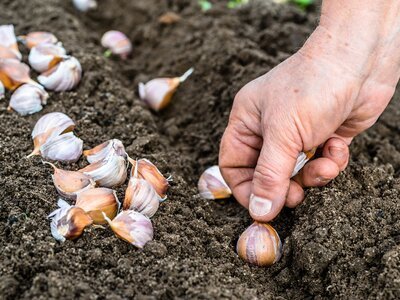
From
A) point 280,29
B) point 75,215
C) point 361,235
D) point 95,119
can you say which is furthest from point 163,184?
point 280,29

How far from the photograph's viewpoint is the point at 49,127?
7.48 feet

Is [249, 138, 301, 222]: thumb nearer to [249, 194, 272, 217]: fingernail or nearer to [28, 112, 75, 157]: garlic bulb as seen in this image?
[249, 194, 272, 217]: fingernail

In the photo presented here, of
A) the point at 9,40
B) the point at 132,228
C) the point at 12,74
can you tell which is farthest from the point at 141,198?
the point at 9,40

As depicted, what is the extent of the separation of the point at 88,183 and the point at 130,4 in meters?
1.85

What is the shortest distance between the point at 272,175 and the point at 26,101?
3.64ft

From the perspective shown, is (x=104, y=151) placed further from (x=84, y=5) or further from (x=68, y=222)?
(x=84, y=5)

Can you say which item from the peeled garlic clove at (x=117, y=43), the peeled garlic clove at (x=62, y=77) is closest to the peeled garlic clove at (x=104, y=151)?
the peeled garlic clove at (x=62, y=77)

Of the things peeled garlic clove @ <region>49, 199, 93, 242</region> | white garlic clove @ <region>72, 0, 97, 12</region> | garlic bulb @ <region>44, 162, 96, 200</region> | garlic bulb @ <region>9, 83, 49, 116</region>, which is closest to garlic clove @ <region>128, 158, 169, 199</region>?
garlic bulb @ <region>44, 162, 96, 200</region>

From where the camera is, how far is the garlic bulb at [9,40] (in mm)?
2711

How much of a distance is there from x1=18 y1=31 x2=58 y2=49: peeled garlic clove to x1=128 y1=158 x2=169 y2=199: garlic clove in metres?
0.99

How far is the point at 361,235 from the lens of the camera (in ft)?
6.38

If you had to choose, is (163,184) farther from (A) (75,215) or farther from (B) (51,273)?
(B) (51,273)

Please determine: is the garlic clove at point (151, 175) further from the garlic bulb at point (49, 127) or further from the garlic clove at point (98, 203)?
the garlic bulb at point (49, 127)

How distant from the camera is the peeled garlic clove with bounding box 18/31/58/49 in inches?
111
